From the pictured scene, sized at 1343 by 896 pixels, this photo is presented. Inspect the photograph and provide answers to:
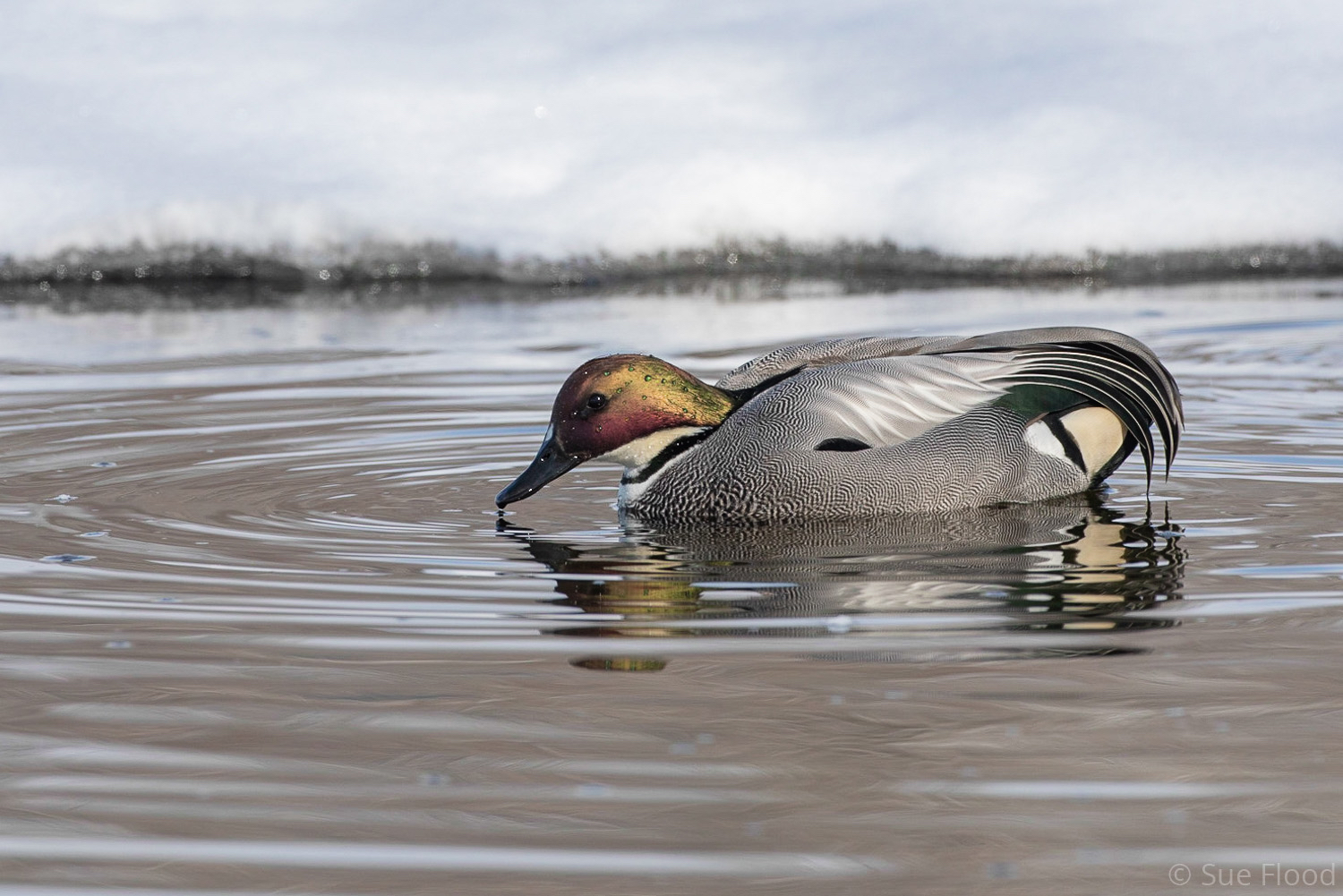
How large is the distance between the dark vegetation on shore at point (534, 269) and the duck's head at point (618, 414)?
634 cm

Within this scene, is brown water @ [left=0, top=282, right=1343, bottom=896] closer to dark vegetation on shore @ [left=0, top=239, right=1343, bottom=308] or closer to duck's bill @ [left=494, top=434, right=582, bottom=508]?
duck's bill @ [left=494, top=434, right=582, bottom=508]

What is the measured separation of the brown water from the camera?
2576 millimetres

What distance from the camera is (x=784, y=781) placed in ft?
9.36

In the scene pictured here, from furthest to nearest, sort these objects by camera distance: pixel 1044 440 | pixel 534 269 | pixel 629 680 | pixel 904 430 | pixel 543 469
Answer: pixel 534 269 → pixel 1044 440 → pixel 543 469 → pixel 904 430 → pixel 629 680

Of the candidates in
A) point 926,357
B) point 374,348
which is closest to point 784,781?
point 926,357

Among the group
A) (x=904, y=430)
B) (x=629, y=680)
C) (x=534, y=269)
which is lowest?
(x=629, y=680)

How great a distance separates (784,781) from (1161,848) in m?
0.59

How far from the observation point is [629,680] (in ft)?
11.2

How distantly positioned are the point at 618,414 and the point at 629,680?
199 centimetres

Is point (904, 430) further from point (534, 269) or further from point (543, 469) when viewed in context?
point (534, 269)

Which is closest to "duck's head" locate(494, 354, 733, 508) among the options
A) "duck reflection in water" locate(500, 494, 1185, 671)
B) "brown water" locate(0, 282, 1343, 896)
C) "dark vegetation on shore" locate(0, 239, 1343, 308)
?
"brown water" locate(0, 282, 1343, 896)

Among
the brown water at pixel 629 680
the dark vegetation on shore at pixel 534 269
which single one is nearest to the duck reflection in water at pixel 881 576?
the brown water at pixel 629 680

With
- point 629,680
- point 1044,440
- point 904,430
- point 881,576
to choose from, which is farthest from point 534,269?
point 629,680

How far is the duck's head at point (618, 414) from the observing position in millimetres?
5309
